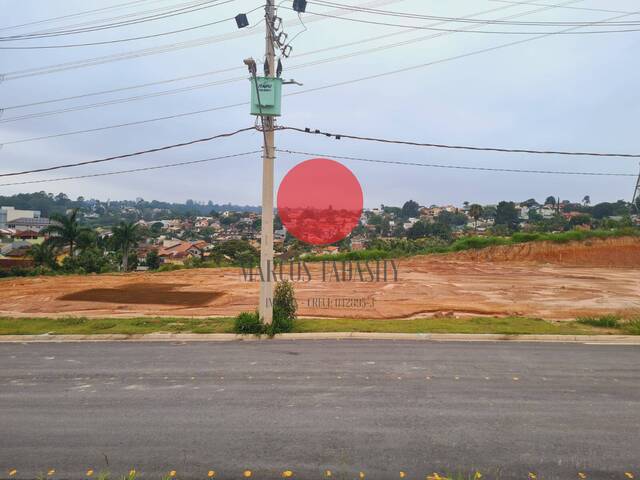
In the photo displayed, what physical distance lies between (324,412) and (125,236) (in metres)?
37.3

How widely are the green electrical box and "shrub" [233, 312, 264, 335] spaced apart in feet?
16.6

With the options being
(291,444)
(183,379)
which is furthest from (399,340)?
(291,444)

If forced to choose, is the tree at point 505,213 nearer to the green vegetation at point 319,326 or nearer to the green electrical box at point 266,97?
the green vegetation at point 319,326

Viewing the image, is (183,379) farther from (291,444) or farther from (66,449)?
(291,444)

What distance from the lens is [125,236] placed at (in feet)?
127

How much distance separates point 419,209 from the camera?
314 feet

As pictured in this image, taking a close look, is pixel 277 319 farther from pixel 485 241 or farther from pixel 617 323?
pixel 485 241

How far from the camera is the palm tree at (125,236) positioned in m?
38.6

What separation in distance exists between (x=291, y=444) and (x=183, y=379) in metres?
3.12

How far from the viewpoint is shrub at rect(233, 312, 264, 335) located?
10.7 metres

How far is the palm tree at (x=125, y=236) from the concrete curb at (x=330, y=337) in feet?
96.8

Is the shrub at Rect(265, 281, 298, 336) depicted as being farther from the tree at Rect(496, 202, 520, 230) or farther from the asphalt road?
the tree at Rect(496, 202, 520, 230)

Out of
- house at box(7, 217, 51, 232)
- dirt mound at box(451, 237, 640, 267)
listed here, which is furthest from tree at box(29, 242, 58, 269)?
house at box(7, 217, 51, 232)

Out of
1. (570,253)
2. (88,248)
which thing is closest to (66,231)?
(88,248)
